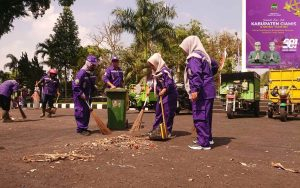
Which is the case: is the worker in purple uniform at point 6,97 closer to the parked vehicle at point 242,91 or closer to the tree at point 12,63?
the parked vehicle at point 242,91

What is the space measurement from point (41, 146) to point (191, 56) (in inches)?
123

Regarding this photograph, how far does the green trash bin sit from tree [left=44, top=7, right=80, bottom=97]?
36.7 meters

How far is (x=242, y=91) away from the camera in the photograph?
1806cm

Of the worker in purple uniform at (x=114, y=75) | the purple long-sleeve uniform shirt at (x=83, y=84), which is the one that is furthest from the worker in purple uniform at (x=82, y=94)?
the worker in purple uniform at (x=114, y=75)

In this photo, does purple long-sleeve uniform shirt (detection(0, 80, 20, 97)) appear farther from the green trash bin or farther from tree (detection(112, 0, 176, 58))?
tree (detection(112, 0, 176, 58))

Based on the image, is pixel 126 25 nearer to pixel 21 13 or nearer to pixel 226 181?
pixel 21 13

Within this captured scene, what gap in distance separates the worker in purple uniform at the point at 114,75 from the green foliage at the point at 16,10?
72.8 feet

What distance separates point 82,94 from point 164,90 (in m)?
1.94

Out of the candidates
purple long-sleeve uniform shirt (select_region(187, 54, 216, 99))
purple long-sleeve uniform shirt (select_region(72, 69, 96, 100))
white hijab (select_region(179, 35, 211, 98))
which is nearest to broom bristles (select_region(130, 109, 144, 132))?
purple long-sleeve uniform shirt (select_region(72, 69, 96, 100))

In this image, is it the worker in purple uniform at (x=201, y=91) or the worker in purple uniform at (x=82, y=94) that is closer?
the worker in purple uniform at (x=201, y=91)

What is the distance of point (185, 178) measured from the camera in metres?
5.75

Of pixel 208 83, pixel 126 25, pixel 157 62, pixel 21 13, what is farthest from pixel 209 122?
pixel 21 13

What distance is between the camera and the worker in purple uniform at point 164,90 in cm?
950

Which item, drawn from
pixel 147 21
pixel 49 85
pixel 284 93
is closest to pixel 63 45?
pixel 147 21
